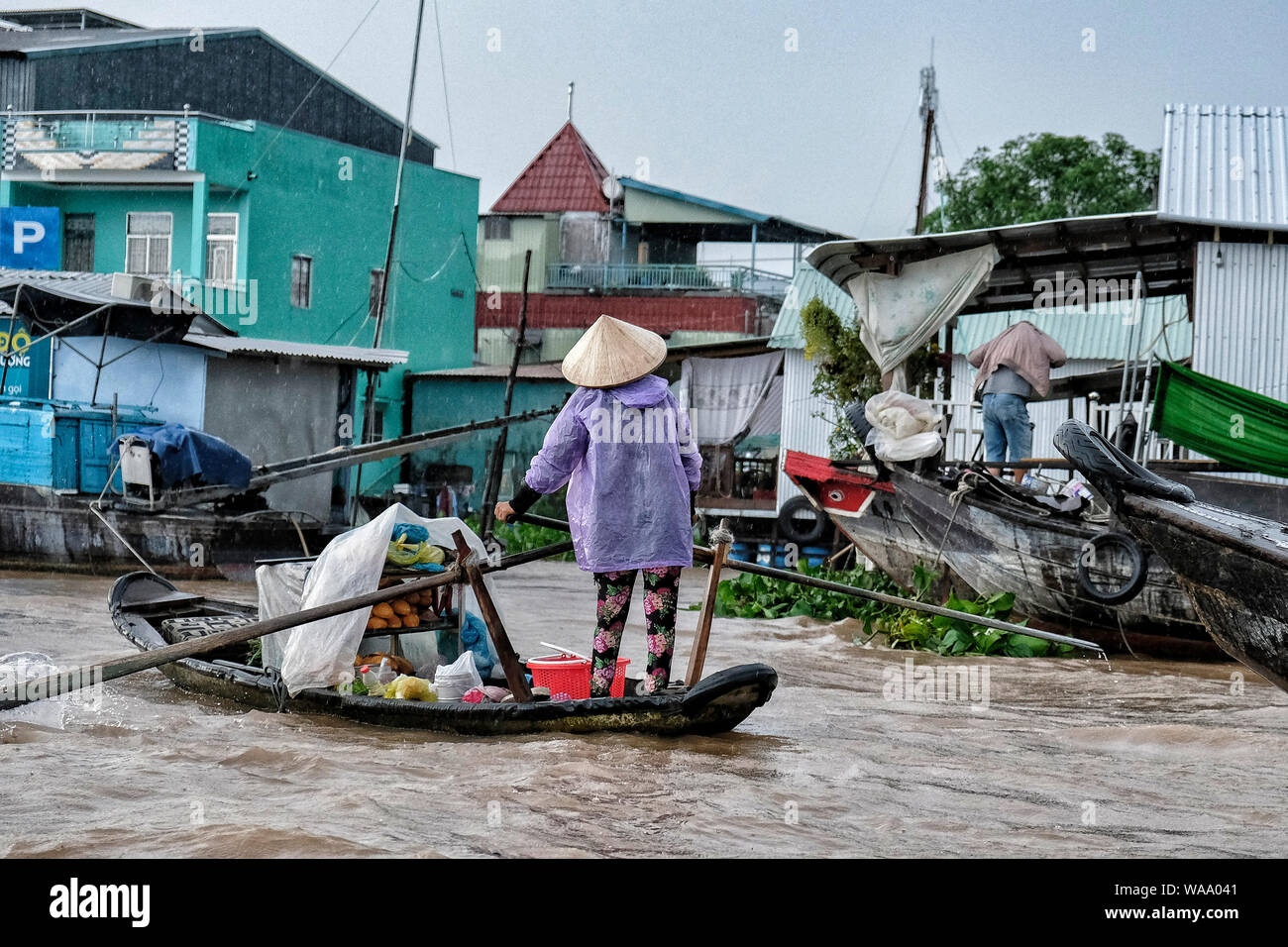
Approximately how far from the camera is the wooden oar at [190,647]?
190 inches

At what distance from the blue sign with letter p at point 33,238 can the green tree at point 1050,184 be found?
16.3 meters

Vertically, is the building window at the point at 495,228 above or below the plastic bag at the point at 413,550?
above

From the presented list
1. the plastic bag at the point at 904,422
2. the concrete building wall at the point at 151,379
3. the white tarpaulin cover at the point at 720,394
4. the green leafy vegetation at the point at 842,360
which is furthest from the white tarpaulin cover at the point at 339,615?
the white tarpaulin cover at the point at 720,394

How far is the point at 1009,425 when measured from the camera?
10.7m

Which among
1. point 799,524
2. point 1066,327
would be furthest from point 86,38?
point 1066,327

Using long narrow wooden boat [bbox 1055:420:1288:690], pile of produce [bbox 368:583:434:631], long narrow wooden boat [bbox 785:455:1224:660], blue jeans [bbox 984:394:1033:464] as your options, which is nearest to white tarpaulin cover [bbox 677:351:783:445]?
long narrow wooden boat [bbox 785:455:1224:660]

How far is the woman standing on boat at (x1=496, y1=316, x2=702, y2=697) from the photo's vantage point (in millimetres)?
5441

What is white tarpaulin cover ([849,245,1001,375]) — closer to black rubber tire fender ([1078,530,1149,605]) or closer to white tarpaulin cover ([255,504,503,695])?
black rubber tire fender ([1078,530,1149,605])

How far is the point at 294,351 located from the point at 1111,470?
13.5 metres

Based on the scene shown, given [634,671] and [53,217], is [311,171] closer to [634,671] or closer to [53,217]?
[53,217]

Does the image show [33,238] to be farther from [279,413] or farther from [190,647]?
[190,647]

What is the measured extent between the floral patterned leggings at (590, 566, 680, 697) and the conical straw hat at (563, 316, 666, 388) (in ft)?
2.72

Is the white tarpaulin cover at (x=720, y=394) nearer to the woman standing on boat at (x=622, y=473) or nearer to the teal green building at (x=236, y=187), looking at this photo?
the teal green building at (x=236, y=187)

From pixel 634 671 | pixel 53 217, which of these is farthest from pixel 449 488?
pixel 634 671
